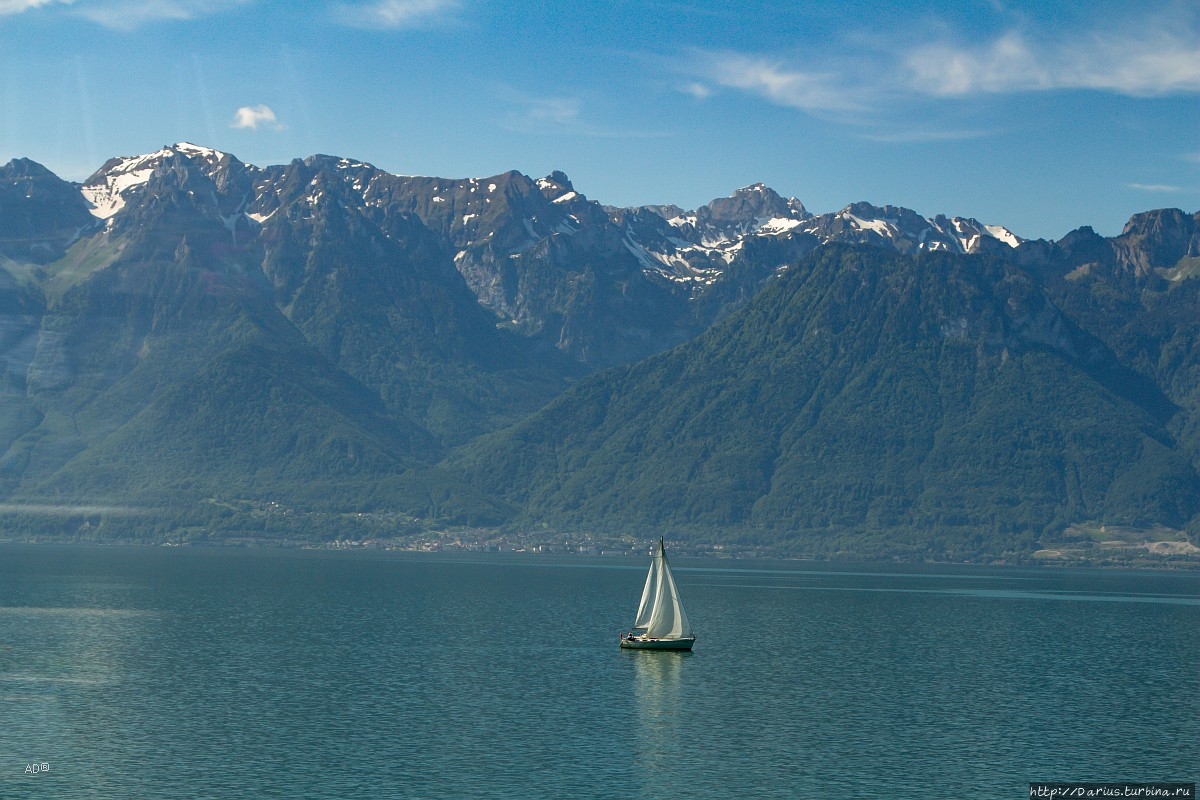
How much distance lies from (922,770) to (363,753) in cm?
4557

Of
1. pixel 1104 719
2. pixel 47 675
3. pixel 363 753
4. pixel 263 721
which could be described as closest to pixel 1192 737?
pixel 1104 719

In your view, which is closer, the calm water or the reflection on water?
the calm water

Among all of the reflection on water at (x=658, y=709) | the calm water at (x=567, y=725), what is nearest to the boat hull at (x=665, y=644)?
the reflection on water at (x=658, y=709)

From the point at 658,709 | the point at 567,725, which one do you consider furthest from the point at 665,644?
the point at 567,725

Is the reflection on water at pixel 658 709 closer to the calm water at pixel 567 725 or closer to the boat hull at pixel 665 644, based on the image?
the calm water at pixel 567 725

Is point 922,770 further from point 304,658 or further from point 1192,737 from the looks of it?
point 304,658

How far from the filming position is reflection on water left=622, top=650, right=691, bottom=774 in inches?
5022

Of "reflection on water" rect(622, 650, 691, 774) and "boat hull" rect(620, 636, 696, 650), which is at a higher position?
"boat hull" rect(620, 636, 696, 650)

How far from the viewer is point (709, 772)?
397 feet

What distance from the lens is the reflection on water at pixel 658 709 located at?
5022 inches

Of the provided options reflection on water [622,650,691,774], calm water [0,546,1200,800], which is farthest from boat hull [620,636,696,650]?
calm water [0,546,1200,800]

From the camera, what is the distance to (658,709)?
496ft

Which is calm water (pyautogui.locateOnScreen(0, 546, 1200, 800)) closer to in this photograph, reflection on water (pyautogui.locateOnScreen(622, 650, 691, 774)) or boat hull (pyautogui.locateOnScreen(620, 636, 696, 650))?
reflection on water (pyautogui.locateOnScreen(622, 650, 691, 774))

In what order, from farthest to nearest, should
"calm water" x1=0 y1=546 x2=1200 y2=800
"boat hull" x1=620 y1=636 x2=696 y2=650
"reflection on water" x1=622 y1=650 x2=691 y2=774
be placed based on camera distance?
"boat hull" x1=620 y1=636 x2=696 y2=650
"reflection on water" x1=622 y1=650 x2=691 y2=774
"calm water" x1=0 y1=546 x2=1200 y2=800
